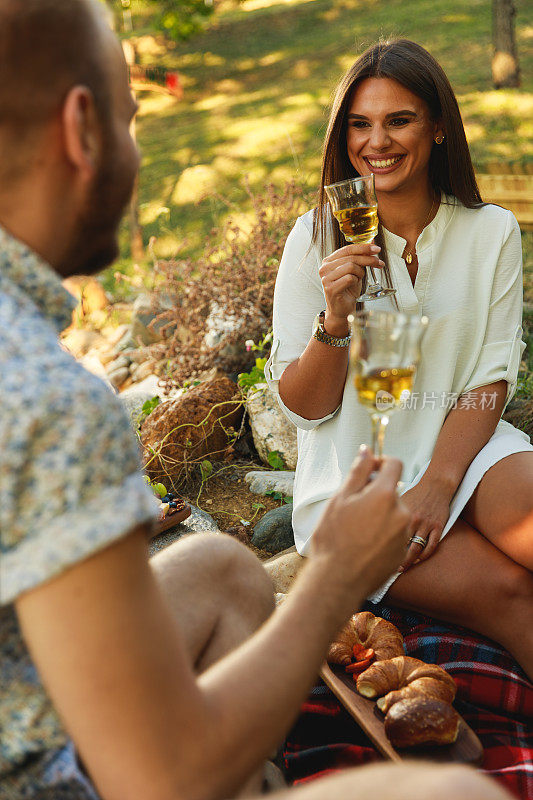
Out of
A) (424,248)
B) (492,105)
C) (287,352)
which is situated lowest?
(492,105)

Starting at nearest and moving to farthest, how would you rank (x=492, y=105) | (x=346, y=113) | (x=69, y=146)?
1. (x=69, y=146)
2. (x=346, y=113)
3. (x=492, y=105)

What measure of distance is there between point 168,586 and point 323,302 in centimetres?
179

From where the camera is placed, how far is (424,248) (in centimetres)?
352

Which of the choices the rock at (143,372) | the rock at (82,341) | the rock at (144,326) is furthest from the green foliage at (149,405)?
the rock at (82,341)

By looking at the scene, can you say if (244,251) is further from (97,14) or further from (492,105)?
(492,105)

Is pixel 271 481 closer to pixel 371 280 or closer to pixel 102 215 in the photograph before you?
pixel 371 280

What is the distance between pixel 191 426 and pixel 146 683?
3680 millimetres

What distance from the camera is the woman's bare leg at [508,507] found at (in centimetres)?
300

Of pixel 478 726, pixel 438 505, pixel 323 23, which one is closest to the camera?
pixel 478 726

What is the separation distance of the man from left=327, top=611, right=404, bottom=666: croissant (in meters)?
1.29

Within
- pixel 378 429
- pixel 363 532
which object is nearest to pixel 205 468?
pixel 378 429

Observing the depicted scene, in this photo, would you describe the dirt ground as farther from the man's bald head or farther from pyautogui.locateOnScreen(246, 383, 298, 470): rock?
the man's bald head

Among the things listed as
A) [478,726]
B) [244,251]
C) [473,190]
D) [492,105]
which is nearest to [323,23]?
[492,105]

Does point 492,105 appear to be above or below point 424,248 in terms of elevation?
→ below
